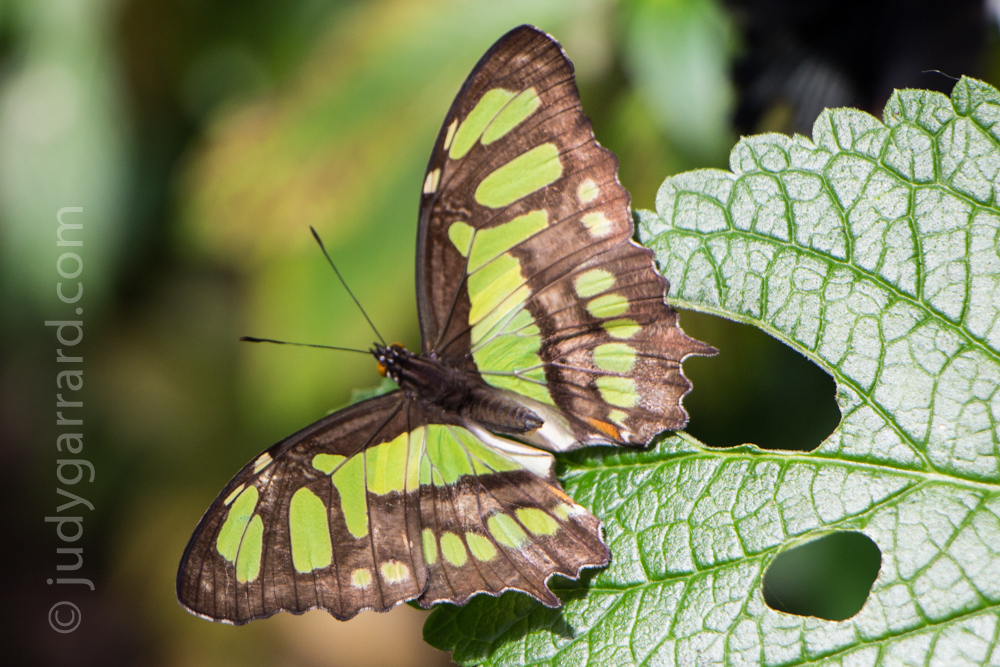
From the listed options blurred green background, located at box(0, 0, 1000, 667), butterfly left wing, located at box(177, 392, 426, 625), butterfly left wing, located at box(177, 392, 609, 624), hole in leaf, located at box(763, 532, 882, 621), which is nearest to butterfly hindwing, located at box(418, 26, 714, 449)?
butterfly left wing, located at box(177, 392, 609, 624)

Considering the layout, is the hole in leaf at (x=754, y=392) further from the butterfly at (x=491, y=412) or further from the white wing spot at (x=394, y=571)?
the white wing spot at (x=394, y=571)

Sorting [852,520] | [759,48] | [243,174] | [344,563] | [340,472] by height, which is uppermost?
[243,174]

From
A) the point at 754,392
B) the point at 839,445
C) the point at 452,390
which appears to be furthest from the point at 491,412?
the point at 754,392

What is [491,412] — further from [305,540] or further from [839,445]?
[839,445]

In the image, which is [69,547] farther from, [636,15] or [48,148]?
[636,15]

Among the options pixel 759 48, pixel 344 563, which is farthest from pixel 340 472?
pixel 759 48

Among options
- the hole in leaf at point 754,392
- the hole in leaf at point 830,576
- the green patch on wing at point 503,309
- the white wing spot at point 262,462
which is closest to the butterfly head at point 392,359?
the green patch on wing at point 503,309
